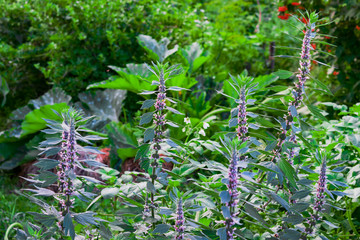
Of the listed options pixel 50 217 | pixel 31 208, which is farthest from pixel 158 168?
pixel 31 208

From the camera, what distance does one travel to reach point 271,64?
4.57m

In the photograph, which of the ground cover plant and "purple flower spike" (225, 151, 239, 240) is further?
the ground cover plant

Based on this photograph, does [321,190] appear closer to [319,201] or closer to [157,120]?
[319,201]

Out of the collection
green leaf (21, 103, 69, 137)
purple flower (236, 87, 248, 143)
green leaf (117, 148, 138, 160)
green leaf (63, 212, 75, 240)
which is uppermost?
green leaf (21, 103, 69, 137)

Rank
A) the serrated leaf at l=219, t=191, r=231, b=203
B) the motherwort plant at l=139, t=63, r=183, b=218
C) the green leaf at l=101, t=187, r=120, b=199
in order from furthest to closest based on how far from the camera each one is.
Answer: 1. the green leaf at l=101, t=187, r=120, b=199
2. the motherwort plant at l=139, t=63, r=183, b=218
3. the serrated leaf at l=219, t=191, r=231, b=203

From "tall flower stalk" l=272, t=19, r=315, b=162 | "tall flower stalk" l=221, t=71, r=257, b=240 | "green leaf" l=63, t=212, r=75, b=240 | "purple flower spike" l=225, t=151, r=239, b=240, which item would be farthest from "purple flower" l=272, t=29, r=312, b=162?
"green leaf" l=63, t=212, r=75, b=240

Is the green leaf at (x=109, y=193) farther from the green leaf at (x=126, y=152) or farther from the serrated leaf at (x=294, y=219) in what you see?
the green leaf at (x=126, y=152)

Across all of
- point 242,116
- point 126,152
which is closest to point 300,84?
point 242,116

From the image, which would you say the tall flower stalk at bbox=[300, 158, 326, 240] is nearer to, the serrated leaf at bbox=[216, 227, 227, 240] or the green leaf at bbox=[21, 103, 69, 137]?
the serrated leaf at bbox=[216, 227, 227, 240]

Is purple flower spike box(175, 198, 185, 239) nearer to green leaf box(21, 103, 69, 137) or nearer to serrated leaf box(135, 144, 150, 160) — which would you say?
serrated leaf box(135, 144, 150, 160)

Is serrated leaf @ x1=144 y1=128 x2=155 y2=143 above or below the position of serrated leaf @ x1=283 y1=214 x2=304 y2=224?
above

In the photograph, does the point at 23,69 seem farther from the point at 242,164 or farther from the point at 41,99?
the point at 242,164

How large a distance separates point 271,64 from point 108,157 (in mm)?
2149

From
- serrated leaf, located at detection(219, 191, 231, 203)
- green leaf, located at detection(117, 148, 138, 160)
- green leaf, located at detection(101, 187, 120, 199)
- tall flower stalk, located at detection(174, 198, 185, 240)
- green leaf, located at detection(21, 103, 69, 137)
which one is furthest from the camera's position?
green leaf, located at detection(21, 103, 69, 137)
